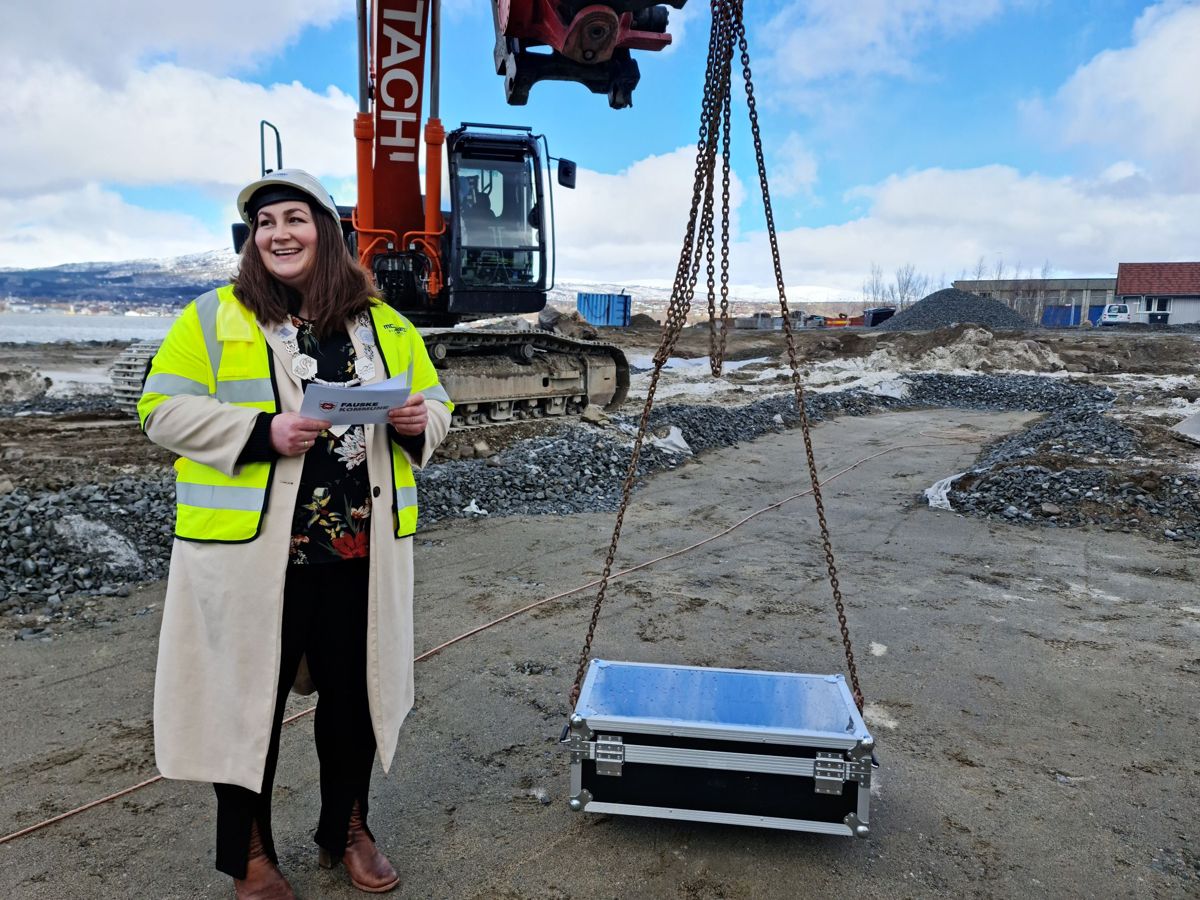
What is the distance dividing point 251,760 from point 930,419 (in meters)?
15.3

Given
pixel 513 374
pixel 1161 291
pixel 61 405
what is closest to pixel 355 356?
pixel 513 374

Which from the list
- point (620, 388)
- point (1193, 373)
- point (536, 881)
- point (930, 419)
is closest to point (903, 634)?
point (536, 881)

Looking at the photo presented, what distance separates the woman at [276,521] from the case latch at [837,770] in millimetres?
1307

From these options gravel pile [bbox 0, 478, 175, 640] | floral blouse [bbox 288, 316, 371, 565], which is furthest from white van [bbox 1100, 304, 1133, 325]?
floral blouse [bbox 288, 316, 371, 565]

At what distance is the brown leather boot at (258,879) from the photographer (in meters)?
2.30

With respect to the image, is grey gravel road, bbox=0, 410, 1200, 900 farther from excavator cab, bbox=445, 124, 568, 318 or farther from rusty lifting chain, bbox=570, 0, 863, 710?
excavator cab, bbox=445, 124, 568, 318

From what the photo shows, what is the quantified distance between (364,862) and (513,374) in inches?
321

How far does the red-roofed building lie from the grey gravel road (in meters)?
53.5

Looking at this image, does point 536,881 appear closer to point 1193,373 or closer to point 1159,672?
point 1159,672

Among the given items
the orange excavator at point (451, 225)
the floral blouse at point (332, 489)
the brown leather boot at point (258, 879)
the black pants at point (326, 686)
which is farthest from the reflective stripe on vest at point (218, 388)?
the orange excavator at point (451, 225)

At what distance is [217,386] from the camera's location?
214cm

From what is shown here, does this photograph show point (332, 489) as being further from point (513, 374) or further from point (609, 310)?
point (609, 310)

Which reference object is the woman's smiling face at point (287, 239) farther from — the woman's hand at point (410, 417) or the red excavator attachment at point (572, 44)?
the red excavator attachment at point (572, 44)

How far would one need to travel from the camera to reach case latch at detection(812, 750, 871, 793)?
2557mm
